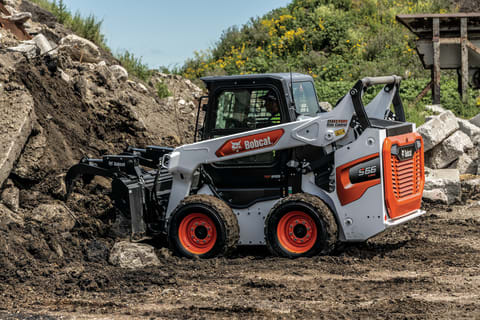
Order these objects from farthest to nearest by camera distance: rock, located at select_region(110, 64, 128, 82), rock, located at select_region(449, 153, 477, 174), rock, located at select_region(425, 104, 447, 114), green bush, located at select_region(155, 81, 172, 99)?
rock, located at select_region(425, 104, 447, 114) < green bush, located at select_region(155, 81, 172, 99) < rock, located at select_region(110, 64, 128, 82) < rock, located at select_region(449, 153, 477, 174)

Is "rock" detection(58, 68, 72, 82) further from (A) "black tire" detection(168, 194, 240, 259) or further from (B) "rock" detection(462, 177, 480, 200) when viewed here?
(B) "rock" detection(462, 177, 480, 200)

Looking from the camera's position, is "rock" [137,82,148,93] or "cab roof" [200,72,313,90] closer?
"cab roof" [200,72,313,90]

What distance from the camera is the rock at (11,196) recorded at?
8.44m

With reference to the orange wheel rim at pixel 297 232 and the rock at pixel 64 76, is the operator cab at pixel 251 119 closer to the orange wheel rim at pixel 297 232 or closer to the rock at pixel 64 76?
the orange wheel rim at pixel 297 232

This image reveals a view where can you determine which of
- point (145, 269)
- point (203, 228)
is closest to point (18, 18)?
point (203, 228)

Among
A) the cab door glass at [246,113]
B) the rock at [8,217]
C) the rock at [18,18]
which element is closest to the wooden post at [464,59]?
the rock at [18,18]

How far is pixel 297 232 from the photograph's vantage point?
7.34 m

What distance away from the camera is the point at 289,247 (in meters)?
7.37

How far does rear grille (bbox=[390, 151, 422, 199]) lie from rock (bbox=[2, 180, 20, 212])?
4.81m

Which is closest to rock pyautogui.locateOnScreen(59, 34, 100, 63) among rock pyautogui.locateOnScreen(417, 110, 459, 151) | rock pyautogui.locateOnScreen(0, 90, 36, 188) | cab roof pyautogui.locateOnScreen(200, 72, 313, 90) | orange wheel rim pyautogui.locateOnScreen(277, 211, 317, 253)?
rock pyautogui.locateOnScreen(0, 90, 36, 188)

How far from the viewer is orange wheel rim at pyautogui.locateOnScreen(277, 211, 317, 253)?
23.8 feet

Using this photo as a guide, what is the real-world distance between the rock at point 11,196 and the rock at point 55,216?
25 centimetres

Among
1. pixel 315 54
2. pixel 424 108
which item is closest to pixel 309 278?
pixel 424 108

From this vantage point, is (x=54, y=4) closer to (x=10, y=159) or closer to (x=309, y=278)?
(x=10, y=159)
